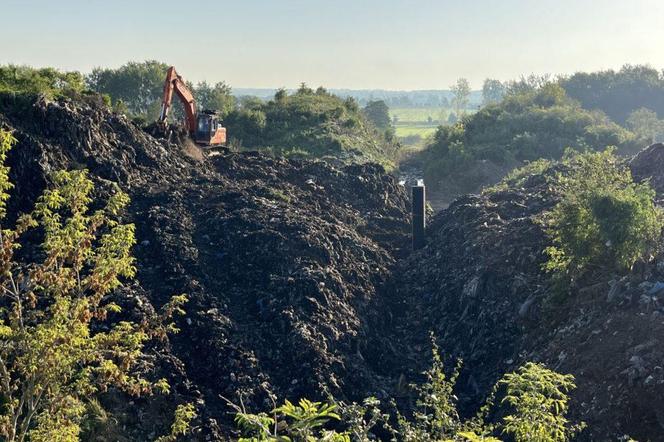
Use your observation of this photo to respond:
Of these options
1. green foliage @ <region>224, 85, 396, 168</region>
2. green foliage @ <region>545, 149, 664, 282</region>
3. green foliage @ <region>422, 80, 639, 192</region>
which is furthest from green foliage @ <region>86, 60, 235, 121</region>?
green foliage @ <region>545, 149, 664, 282</region>

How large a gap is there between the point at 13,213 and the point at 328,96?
38751 mm

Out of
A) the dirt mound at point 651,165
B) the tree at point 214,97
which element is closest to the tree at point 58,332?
the dirt mound at point 651,165

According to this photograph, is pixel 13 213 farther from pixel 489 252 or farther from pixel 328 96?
pixel 328 96

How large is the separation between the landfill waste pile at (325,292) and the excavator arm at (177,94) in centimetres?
178

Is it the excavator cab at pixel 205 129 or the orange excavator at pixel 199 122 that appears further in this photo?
the excavator cab at pixel 205 129

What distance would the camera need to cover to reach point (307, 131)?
38.2 m

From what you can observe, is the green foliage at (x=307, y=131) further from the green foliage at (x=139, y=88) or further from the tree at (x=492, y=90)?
the tree at (x=492, y=90)

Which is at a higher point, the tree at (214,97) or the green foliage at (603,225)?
the tree at (214,97)

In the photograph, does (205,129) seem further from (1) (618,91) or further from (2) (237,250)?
(1) (618,91)

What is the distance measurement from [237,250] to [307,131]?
909 inches

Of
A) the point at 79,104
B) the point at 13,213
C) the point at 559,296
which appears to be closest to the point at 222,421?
the point at 559,296

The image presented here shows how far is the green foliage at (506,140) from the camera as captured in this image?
35.7 meters

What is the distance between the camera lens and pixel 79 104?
63.9 feet

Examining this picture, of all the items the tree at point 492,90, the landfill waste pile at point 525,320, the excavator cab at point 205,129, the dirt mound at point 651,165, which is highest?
the tree at point 492,90
